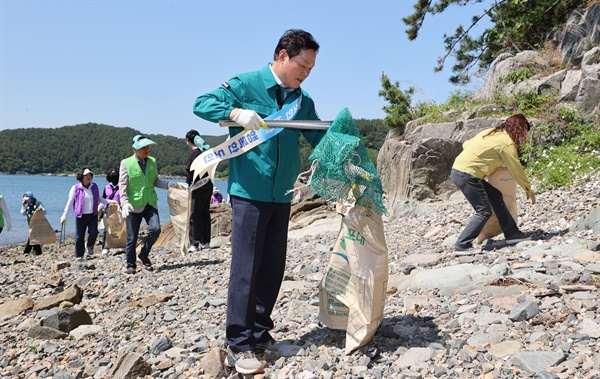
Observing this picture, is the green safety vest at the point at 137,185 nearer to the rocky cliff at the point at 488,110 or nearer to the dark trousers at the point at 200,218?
the dark trousers at the point at 200,218

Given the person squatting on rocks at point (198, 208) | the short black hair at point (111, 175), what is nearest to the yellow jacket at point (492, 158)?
the person squatting on rocks at point (198, 208)

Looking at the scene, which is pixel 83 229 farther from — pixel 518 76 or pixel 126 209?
pixel 518 76

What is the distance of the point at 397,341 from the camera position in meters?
3.83

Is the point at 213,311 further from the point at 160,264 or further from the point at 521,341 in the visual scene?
the point at 160,264

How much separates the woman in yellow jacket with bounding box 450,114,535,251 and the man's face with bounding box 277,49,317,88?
376 centimetres

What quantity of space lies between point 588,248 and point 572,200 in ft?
9.97

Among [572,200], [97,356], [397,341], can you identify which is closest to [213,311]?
[97,356]

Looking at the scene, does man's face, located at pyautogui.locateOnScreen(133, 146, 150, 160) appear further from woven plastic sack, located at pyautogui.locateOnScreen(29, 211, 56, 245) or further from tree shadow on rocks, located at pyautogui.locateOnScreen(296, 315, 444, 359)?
woven plastic sack, located at pyautogui.locateOnScreen(29, 211, 56, 245)

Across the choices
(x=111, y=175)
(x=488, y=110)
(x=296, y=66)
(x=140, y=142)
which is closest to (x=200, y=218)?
(x=140, y=142)

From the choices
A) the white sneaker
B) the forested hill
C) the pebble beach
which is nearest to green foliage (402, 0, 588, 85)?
the pebble beach

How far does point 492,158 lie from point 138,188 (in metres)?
4.96

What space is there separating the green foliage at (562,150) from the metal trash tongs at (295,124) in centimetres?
739

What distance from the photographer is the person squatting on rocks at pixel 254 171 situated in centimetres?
362

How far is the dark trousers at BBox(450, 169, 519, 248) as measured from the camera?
268 inches
